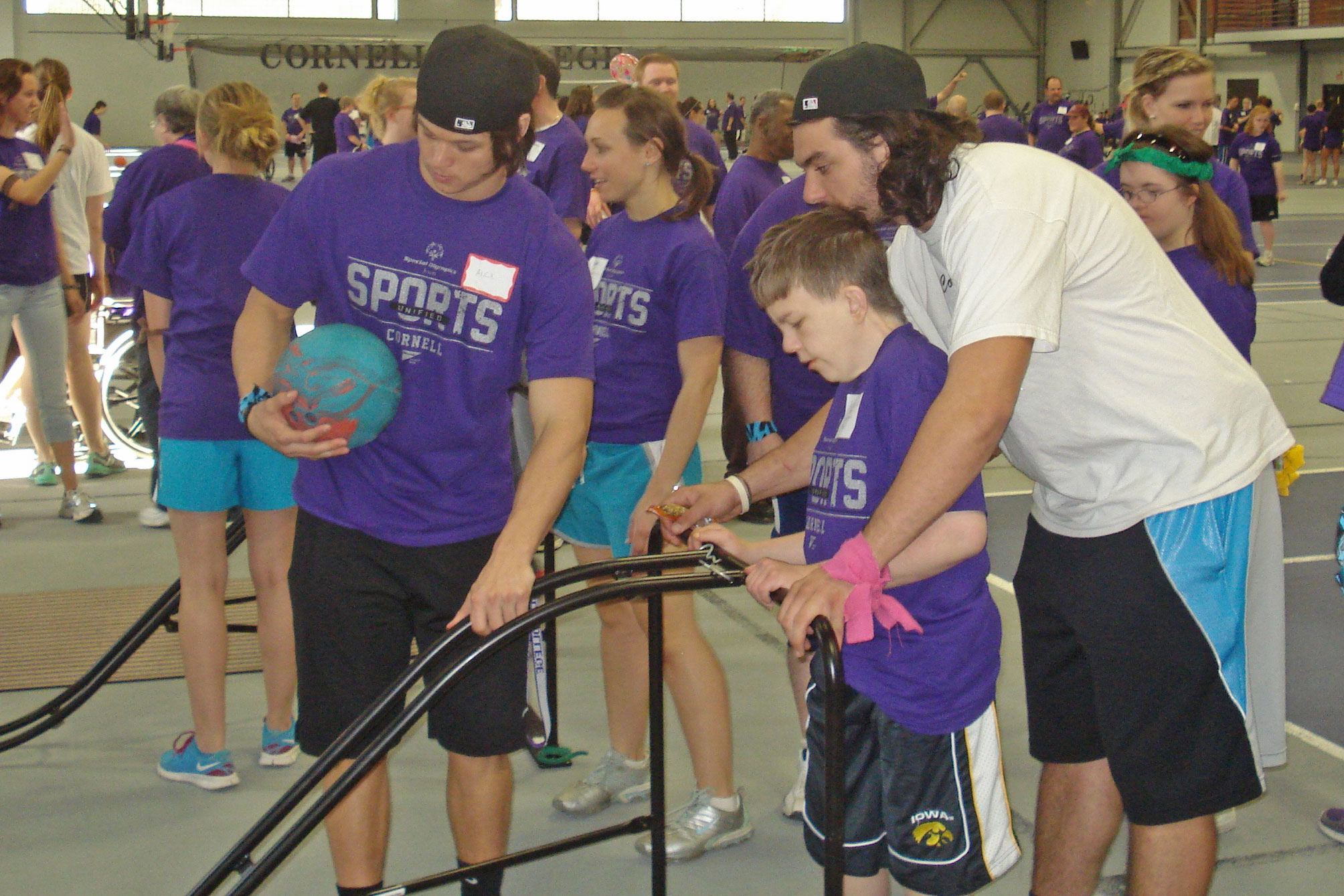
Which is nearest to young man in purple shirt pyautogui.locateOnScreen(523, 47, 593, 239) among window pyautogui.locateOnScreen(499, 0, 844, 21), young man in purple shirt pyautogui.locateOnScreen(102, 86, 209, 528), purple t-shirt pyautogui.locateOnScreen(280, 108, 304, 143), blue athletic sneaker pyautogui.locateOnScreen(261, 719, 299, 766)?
young man in purple shirt pyautogui.locateOnScreen(102, 86, 209, 528)

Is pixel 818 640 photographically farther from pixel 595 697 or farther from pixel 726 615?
pixel 726 615

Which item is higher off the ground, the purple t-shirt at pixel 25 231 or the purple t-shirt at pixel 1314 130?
the purple t-shirt at pixel 1314 130

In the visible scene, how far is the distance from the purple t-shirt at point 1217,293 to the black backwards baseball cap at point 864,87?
1.28 metres

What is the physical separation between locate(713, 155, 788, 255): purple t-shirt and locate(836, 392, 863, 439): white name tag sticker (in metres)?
2.85

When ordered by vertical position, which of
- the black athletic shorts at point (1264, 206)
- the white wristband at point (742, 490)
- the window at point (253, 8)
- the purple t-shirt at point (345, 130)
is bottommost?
the white wristband at point (742, 490)

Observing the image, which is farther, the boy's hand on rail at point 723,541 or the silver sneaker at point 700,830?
the silver sneaker at point 700,830

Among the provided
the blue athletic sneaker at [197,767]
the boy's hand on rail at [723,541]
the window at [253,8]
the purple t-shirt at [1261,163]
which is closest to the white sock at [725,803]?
the boy's hand on rail at [723,541]

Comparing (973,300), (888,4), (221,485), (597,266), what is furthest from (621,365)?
(888,4)

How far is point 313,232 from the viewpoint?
2238 millimetres

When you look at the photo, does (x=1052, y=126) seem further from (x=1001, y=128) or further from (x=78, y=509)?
(x=78, y=509)

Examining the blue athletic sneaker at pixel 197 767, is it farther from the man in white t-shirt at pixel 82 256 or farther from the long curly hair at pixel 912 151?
the man in white t-shirt at pixel 82 256

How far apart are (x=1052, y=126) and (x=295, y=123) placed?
17.4 meters

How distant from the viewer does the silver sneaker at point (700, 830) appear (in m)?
2.96

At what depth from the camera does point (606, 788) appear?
3250 millimetres
